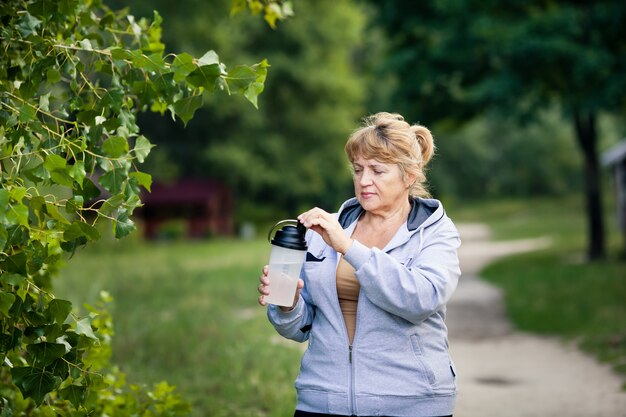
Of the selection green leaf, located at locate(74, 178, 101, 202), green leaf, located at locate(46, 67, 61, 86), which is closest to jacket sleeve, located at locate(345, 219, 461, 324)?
green leaf, located at locate(74, 178, 101, 202)

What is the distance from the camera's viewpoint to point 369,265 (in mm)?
3404

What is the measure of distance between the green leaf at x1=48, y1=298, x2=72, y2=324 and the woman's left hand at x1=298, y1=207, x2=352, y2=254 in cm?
90

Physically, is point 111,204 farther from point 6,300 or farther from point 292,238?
point 292,238

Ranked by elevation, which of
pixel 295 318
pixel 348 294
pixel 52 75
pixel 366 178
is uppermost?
pixel 52 75

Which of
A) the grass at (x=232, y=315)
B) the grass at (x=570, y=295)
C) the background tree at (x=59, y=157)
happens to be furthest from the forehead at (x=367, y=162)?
the grass at (x=570, y=295)

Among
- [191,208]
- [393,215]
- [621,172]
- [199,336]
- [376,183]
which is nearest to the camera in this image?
[376,183]

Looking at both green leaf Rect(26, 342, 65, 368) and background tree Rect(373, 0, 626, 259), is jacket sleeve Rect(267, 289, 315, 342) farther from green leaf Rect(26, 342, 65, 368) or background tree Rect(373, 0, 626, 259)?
background tree Rect(373, 0, 626, 259)

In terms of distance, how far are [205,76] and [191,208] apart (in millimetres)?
47417

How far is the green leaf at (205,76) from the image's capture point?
3.28 metres

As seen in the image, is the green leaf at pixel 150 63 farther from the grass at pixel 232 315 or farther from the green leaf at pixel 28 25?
the grass at pixel 232 315

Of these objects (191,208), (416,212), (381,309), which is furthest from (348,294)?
(191,208)

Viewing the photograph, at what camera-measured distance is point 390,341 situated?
361 centimetres

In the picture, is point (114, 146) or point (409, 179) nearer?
point (114, 146)

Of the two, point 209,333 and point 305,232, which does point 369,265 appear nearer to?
point 305,232
